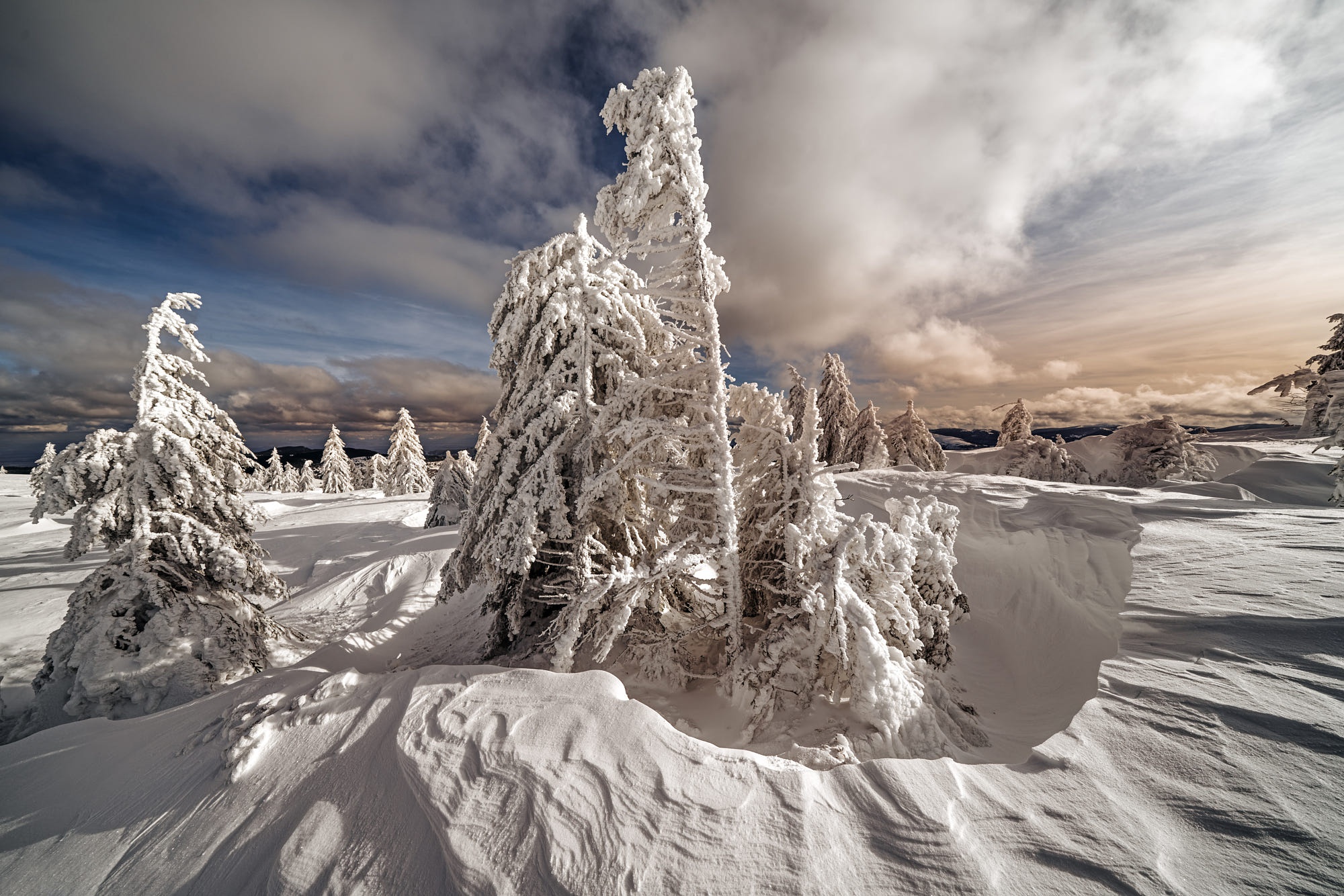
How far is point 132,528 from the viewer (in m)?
7.20

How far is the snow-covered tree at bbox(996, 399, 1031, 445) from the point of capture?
30625 mm

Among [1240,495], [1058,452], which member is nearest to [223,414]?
[1240,495]

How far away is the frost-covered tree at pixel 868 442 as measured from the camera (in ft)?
88.2

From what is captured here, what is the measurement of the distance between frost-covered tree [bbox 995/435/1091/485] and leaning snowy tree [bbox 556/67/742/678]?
23.5m

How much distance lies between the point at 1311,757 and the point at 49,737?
11.7 metres

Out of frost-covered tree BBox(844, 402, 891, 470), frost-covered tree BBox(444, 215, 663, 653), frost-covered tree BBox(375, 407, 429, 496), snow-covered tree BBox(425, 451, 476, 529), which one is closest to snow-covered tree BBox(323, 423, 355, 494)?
frost-covered tree BBox(375, 407, 429, 496)

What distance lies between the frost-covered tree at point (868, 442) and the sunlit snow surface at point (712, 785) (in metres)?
21.3

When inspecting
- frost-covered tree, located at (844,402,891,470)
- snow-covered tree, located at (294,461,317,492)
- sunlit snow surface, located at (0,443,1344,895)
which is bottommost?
sunlit snow surface, located at (0,443,1344,895)

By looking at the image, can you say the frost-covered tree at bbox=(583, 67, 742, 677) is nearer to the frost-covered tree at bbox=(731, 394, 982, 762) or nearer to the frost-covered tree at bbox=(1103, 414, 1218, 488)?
the frost-covered tree at bbox=(731, 394, 982, 762)

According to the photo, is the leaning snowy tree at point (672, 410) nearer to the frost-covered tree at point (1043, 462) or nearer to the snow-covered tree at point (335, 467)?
the frost-covered tree at point (1043, 462)

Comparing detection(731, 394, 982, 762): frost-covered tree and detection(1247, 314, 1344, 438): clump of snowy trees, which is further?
detection(1247, 314, 1344, 438): clump of snowy trees

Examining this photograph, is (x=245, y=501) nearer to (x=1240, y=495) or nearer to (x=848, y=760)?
(x=848, y=760)

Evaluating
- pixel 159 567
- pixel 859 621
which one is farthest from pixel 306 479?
pixel 859 621

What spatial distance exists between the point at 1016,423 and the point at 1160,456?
39.4 feet
